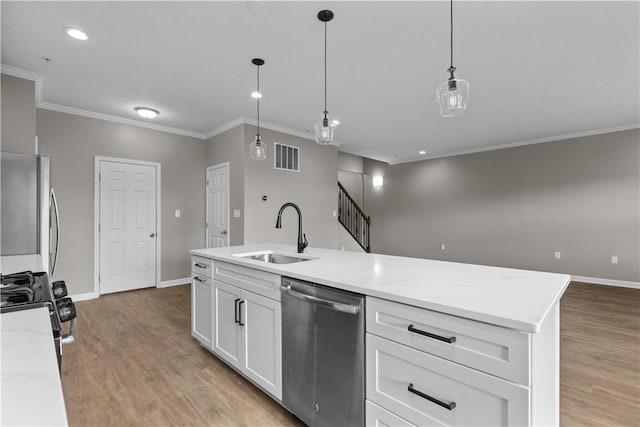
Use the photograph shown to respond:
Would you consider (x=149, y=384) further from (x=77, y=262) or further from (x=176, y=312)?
(x=77, y=262)

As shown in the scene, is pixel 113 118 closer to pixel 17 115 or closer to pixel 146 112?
pixel 146 112

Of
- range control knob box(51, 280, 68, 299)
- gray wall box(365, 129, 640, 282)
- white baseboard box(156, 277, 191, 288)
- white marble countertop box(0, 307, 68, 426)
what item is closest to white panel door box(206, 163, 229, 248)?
white baseboard box(156, 277, 191, 288)

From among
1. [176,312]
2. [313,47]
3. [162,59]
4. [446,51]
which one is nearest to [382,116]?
[446,51]

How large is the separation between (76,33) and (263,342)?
2.86m

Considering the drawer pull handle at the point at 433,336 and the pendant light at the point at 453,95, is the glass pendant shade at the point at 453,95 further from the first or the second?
the drawer pull handle at the point at 433,336

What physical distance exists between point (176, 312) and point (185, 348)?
1.14 meters

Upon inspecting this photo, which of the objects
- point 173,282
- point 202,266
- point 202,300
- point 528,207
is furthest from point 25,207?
point 528,207

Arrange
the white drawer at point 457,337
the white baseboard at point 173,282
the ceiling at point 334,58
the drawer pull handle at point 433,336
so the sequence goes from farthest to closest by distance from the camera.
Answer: the white baseboard at point 173,282, the ceiling at point 334,58, the drawer pull handle at point 433,336, the white drawer at point 457,337

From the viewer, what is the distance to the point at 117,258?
4.67 metres

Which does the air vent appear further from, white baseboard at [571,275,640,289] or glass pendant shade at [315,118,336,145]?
white baseboard at [571,275,640,289]

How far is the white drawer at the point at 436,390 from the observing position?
0.99m

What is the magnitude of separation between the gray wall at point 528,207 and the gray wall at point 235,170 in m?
4.77

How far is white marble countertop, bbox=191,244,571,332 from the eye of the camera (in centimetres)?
104

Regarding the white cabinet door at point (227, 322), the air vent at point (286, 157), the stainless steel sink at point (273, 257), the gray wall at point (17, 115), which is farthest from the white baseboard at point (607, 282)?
the gray wall at point (17, 115)
